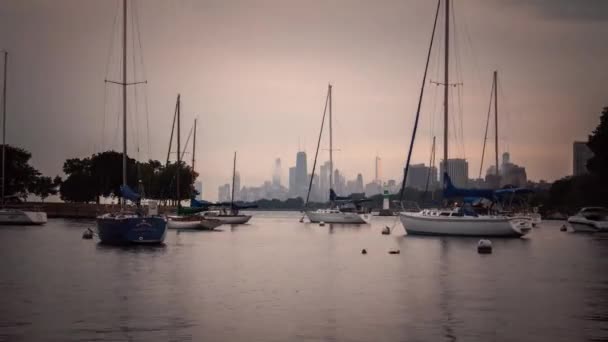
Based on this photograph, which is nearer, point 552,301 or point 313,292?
point 552,301

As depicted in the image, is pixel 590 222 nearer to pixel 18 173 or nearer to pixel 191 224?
pixel 191 224

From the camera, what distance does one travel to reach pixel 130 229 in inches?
2571

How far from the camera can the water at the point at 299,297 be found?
23.4 meters

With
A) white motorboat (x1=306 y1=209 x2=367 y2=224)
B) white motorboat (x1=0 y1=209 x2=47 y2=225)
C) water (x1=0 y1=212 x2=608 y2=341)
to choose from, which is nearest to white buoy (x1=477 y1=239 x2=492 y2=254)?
Result: water (x1=0 y1=212 x2=608 y2=341)

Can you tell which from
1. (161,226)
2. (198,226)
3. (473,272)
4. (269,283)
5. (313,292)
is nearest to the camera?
(313,292)

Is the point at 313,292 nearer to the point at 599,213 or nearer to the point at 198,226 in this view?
the point at 198,226

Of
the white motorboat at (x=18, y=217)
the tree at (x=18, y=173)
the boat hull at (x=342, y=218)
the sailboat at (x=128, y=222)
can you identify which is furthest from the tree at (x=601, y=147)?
the tree at (x=18, y=173)

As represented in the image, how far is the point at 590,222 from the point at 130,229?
78.1m

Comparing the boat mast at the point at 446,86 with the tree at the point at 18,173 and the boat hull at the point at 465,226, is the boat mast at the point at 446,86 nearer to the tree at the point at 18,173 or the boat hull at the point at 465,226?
the boat hull at the point at 465,226

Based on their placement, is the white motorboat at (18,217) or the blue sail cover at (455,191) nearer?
the blue sail cover at (455,191)

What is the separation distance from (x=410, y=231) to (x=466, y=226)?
29.7 ft

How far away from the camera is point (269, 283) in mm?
38156

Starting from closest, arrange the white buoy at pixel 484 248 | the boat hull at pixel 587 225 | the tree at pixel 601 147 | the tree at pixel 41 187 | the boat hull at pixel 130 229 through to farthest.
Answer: the white buoy at pixel 484 248 < the boat hull at pixel 130 229 < the boat hull at pixel 587 225 < the tree at pixel 601 147 < the tree at pixel 41 187

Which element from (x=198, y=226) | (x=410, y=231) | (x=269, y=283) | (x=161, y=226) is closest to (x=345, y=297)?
(x=269, y=283)
